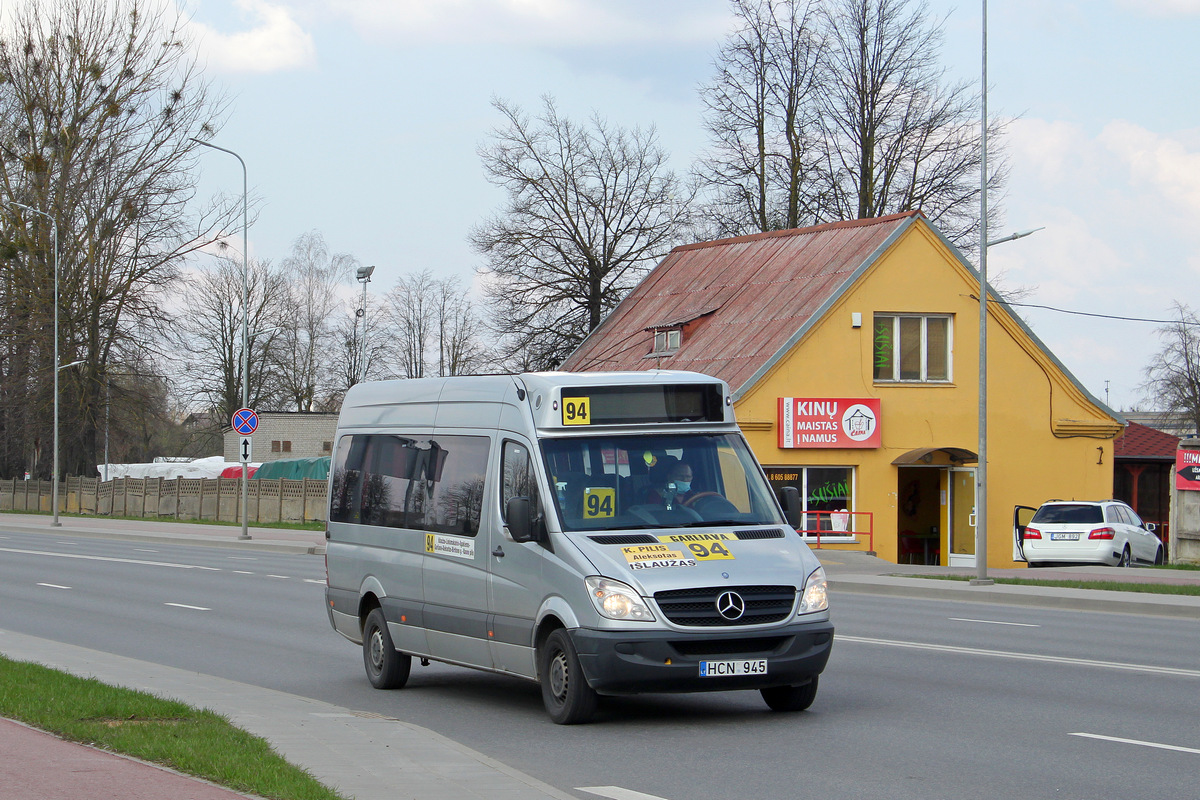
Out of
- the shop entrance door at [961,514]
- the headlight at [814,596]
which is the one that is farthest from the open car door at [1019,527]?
the headlight at [814,596]

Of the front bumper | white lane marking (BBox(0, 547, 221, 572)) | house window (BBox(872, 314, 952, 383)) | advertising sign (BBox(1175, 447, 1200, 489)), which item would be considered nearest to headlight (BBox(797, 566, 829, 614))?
the front bumper

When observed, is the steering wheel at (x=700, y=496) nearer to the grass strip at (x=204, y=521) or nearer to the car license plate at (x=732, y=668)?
the car license plate at (x=732, y=668)

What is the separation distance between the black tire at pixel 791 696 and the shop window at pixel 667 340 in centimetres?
3025

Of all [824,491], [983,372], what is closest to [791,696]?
[983,372]

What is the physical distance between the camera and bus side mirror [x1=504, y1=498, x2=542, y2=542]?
921 centimetres

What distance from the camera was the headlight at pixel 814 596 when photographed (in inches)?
356

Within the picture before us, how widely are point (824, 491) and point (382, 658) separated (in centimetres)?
2398

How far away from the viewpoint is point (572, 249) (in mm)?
47812

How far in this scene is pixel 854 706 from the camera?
998 centimetres

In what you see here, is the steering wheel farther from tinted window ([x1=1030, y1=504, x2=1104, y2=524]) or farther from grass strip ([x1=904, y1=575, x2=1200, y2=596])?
tinted window ([x1=1030, y1=504, x2=1104, y2=524])

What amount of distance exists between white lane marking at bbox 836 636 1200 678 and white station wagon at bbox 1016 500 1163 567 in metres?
15.2

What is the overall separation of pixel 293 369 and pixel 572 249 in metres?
38.8

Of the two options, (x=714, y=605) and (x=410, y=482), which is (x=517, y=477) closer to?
(x=410, y=482)

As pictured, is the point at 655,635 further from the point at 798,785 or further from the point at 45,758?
the point at 45,758
